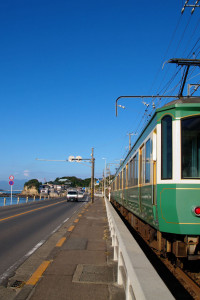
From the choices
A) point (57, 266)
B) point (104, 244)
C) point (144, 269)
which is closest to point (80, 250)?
point (104, 244)

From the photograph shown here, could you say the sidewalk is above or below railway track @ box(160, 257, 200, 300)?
above

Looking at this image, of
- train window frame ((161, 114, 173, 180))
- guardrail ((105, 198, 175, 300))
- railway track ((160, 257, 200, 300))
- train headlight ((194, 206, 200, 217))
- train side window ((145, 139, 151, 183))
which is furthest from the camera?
train side window ((145, 139, 151, 183))

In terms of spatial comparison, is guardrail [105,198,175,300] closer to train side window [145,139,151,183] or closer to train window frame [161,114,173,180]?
train window frame [161,114,173,180]

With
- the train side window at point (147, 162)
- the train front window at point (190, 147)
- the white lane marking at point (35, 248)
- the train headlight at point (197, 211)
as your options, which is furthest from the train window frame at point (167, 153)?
the white lane marking at point (35, 248)

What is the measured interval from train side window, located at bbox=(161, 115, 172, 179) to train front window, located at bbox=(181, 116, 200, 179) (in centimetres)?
23

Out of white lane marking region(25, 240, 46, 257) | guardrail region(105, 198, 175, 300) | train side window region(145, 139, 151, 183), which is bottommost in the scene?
white lane marking region(25, 240, 46, 257)

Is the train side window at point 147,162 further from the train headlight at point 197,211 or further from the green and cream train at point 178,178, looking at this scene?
the train headlight at point 197,211

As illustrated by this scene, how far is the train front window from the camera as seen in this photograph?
19.7 ft

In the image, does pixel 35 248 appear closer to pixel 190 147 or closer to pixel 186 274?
pixel 186 274

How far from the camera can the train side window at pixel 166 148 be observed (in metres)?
6.15

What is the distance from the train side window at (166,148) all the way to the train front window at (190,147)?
0.76 feet

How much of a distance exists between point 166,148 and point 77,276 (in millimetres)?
2764

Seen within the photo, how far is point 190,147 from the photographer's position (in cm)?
608

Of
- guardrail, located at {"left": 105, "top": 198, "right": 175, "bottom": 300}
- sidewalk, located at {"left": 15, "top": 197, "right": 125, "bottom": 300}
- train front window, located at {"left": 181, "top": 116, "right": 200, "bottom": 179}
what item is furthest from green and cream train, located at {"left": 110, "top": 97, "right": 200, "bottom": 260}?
guardrail, located at {"left": 105, "top": 198, "right": 175, "bottom": 300}
